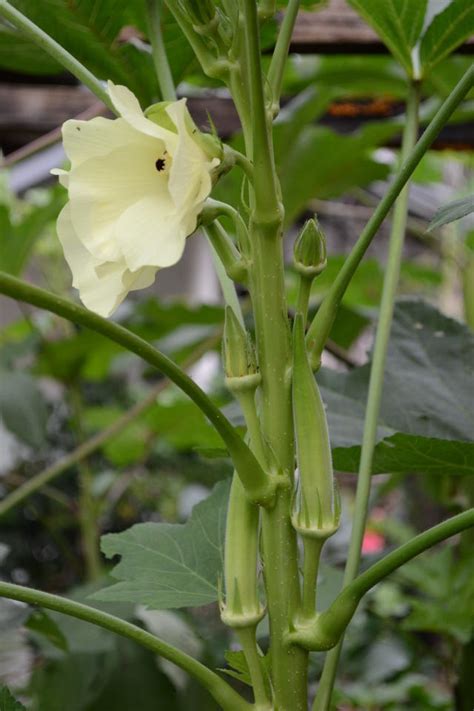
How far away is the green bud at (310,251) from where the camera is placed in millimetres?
427

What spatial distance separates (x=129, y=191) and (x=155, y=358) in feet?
0.28

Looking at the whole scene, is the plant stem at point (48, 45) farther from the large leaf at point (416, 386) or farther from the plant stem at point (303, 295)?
the large leaf at point (416, 386)

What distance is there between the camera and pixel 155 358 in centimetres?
34

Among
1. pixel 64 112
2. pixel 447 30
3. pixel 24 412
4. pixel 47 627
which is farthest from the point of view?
pixel 64 112

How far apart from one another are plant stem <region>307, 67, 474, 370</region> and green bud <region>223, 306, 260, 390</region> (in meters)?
0.03

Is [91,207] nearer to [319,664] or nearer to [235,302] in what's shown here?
[235,302]

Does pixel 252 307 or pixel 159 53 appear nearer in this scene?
pixel 252 307

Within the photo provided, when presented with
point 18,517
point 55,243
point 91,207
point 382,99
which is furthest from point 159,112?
point 18,517

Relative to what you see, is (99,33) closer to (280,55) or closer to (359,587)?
(280,55)

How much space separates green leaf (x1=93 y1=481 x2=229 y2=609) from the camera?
462 mm

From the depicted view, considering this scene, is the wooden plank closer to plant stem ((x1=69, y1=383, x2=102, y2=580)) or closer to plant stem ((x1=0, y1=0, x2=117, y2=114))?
plant stem ((x1=69, y1=383, x2=102, y2=580))

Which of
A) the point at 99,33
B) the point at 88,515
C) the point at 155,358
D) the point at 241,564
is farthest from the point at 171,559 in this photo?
the point at 88,515

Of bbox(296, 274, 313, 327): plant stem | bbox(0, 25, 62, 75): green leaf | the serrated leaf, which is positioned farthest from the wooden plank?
bbox(296, 274, 313, 327): plant stem

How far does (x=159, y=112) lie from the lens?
379 millimetres
